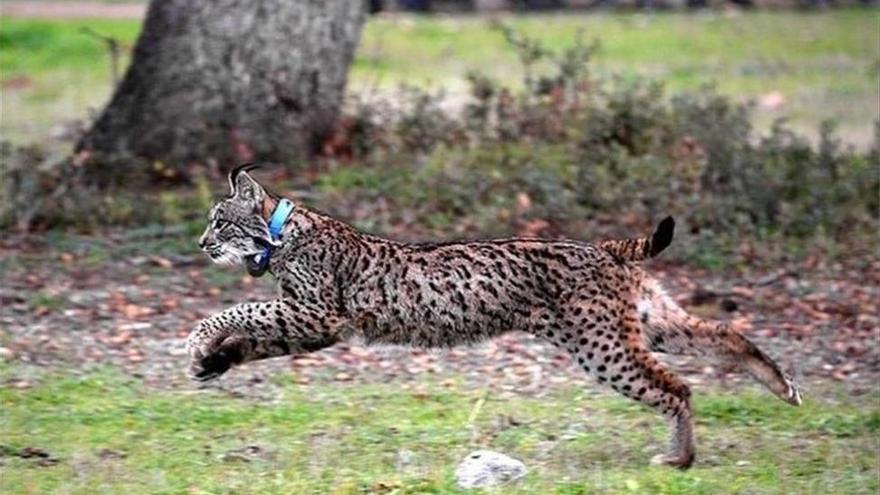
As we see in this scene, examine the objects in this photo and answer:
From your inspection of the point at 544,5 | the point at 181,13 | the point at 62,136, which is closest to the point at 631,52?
the point at 544,5

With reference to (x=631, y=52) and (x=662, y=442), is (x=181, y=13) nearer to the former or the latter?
(x=662, y=442)

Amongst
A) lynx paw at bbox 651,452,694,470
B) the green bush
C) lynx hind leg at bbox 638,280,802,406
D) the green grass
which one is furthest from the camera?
the green bush

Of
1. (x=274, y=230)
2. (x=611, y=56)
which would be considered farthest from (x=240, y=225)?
(x=611, y=56)

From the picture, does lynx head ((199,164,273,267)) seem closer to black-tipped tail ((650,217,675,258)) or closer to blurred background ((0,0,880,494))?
blurred background ((0,0,880,494))

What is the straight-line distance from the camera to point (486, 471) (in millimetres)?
8867

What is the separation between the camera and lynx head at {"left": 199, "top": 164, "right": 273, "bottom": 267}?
33.3 feet

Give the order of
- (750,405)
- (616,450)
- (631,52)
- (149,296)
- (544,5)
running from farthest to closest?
(544,5) < (631,52) < (149,296) < (750,405) < (616,450)

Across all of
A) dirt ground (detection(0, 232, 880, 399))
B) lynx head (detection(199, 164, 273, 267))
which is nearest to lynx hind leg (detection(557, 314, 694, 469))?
dirt ground (detection(0, 232, 880, 399))

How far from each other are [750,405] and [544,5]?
1958 centimetres

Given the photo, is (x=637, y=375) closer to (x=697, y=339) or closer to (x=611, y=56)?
(x=697, y=339)

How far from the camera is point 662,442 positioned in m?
9.98

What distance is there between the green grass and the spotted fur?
13.3 inches

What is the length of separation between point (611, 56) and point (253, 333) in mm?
15004

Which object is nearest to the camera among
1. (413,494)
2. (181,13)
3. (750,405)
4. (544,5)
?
(413,494)
